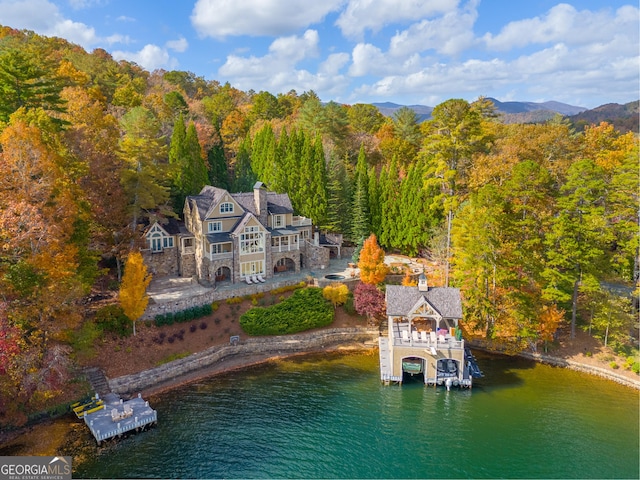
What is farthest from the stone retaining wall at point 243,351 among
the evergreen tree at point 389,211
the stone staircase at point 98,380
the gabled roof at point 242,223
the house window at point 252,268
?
the evergreen tree at point 389,211

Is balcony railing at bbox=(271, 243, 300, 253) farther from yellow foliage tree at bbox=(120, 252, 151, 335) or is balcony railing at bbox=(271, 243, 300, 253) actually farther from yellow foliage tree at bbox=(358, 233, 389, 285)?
yellow foliage tree at bbox=(120, 252, 151, 335)

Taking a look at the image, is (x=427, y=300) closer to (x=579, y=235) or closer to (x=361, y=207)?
(x=579, y=235)

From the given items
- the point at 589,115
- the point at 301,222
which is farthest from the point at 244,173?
the point at 589,115

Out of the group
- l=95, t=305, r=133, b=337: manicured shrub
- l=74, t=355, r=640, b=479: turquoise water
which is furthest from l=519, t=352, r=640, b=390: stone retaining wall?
l=95, t=305, r=133, b=337: manicured shrub

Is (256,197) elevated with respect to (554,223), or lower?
elevated

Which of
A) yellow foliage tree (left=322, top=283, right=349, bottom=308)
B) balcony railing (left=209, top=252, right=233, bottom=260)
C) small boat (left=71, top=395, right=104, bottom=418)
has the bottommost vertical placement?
small boat (left=71, top=395, right=104, bottom=418)

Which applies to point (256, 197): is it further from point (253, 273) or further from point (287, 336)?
point (287, 336)

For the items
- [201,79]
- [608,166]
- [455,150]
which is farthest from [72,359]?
[201,79]
